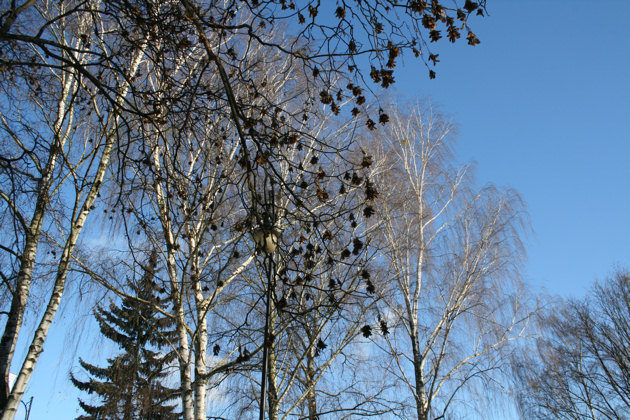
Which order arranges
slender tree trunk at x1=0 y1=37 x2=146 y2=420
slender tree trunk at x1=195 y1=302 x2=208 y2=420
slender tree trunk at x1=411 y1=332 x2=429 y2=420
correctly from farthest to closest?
slender tree trunk at x1=411 y1=332 x2=429 y2=420 < slender tree trunk at x1=195 y1=302 x2=208 y2=420 < slender tree trunk at x1=0 y1=37 x2=146 y2=420

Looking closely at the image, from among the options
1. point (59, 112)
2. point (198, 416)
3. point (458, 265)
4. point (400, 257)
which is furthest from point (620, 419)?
point (59, 112)

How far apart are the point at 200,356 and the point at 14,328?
197 centimetres

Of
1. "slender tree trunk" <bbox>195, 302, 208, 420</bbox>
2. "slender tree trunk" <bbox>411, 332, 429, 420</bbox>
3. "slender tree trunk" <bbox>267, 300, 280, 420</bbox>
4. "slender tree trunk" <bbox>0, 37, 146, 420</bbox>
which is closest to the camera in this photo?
"slender tree trunk" <bbox>0, 37, 146, 420</bbox>

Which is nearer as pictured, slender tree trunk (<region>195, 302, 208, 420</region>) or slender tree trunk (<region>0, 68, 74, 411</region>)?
slender tree trunk (<region>0, 68, 74, 411</region>)

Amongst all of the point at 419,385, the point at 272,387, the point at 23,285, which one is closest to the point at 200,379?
the point at 272,387

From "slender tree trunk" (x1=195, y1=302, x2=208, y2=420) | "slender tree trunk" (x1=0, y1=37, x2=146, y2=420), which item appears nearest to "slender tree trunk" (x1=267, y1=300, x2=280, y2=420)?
"slender tree trunk" (x1=195, y1=302, x2=208, y2=420)

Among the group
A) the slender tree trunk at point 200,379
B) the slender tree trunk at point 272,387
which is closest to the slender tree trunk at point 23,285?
the slender tree trunk at point 200,379

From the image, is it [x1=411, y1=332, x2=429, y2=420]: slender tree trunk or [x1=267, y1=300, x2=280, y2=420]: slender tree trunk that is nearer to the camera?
[x1=267, y1=300, x2=280, y2=420]: slender tree trunk

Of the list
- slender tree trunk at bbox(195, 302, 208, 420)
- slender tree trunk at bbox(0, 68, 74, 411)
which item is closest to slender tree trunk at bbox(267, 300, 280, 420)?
slender tree trunk at bbox(195, 302, 208, 420)

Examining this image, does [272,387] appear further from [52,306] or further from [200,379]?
[52,306]

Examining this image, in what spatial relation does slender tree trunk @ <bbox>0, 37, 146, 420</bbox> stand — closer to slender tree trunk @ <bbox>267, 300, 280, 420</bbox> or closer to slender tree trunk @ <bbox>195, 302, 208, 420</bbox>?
slender tree trunk @ <bbox>195, 302, 208, 420</bbox>

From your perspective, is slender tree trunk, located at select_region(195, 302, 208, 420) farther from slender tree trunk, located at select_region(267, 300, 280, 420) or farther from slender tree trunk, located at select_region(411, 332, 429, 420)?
slender tree trunk, located at select_region(411, 332, 429, 420)

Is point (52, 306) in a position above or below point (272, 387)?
above

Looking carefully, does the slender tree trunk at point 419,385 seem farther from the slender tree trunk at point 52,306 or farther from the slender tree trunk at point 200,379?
the slender tree trunk at point 52,306
